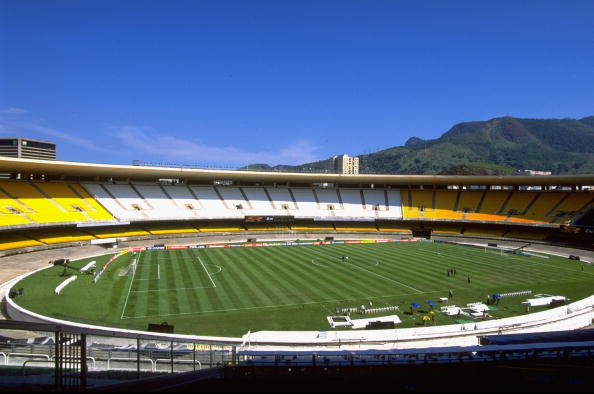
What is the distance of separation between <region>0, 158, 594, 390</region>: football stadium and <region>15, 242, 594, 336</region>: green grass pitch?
200mm

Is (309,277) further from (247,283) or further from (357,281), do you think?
(247,283)

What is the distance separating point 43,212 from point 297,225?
37.7m

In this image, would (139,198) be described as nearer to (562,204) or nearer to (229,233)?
(229,233)

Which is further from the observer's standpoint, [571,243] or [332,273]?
[571,243]

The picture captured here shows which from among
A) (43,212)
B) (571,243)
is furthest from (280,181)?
(571,243)

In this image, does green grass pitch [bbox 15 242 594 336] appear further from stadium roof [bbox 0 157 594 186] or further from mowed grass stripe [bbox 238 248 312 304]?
stadium roof [bbox 0 157 594 186]

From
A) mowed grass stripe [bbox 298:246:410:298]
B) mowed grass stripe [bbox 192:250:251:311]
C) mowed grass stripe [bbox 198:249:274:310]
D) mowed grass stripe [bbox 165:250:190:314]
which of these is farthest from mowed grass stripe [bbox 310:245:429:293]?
A: mowed grass stripe [bbox 165:250:190:314]

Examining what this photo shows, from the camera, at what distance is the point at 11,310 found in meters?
23.4

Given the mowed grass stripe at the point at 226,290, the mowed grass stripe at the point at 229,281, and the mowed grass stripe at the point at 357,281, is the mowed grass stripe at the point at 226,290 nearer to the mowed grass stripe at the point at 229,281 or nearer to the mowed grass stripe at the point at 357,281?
the mowed grass stripe at the point at 229,281

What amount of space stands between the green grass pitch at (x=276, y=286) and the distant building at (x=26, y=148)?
16617 centimetres

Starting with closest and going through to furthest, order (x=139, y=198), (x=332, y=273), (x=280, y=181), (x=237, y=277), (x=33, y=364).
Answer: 1. (x=33, y=364)
2. (x=237, y=277)
3. (x=332, y=273)
4. (x=139, y=198)
5. (x=280, y=181)

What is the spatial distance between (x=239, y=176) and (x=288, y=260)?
2661 cm

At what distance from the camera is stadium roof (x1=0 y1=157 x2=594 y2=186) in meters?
48.6

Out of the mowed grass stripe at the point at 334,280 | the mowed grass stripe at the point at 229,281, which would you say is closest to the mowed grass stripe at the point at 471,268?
the mowed grass stripe at the point at 334,280
